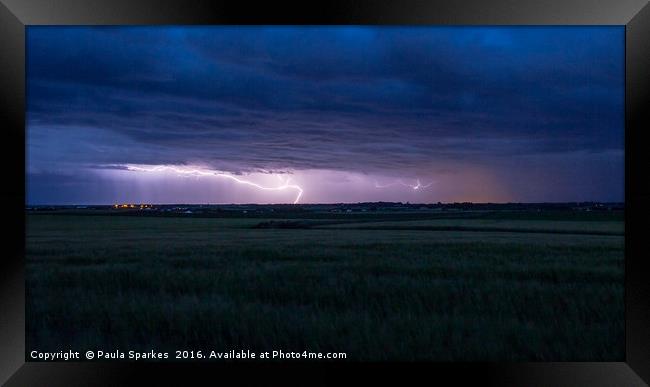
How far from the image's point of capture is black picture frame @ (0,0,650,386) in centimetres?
367

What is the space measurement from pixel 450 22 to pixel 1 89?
370 cm

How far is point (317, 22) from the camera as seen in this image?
3789 mm

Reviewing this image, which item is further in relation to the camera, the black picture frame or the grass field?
the grass field

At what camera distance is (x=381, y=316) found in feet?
14.9

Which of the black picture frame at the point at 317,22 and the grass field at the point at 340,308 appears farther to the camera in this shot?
the grass field at the point at 340,308

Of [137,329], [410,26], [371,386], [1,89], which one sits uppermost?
[410,26]

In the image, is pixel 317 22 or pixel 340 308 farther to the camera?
pixel 340 308

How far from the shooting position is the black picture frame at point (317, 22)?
3.67m

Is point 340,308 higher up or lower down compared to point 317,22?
lower down

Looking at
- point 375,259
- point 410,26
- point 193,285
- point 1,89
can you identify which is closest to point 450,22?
point 410,26

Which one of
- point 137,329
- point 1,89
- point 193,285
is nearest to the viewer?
point 1,89

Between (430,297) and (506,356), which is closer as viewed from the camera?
(506,356)

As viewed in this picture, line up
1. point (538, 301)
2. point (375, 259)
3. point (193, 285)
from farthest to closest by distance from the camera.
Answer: point (375, 259) < point (193, 285) < point (538, 301)

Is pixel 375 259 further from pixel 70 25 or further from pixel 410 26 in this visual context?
pixel 70 25
